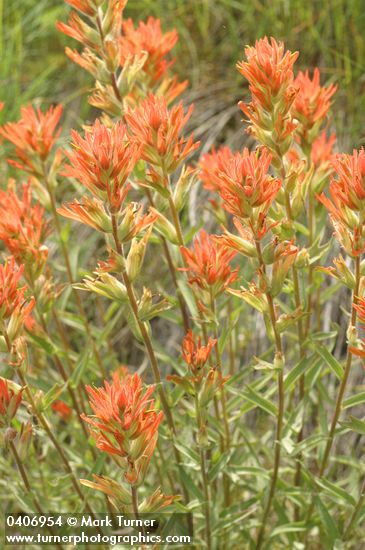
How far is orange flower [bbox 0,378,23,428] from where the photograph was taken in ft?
4.03

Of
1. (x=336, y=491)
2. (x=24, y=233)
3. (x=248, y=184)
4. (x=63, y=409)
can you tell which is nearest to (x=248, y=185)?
(x=248, y=184)

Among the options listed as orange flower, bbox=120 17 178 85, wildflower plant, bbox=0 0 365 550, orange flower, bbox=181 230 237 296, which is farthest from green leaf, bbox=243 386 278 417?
orange flower, bbox=120 17 178 85

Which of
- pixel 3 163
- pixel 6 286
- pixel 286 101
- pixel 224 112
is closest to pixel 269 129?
pixel 286 101

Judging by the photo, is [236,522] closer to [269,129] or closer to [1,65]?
[269,129]

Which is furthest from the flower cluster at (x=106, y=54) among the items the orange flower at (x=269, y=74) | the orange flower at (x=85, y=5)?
the orange flower at (x=269, y=74)

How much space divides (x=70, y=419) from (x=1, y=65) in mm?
1461

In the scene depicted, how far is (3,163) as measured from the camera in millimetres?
2840

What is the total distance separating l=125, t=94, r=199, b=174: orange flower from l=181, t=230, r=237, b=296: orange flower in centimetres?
15

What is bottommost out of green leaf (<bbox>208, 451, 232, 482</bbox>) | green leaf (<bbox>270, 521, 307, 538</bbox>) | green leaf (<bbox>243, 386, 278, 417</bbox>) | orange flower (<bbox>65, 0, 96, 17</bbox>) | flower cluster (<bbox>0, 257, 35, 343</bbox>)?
green leaf (<bbox>270, 521, 307, 538</bbox>)

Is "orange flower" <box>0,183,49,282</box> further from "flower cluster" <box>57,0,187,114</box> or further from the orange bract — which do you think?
the orange bract

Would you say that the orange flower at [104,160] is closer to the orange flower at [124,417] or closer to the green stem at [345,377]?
the orange flower at [124,417]

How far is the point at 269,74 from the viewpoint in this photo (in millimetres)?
1146

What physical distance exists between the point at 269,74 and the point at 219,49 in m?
1.84

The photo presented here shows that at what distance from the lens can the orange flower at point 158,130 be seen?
123 cm
